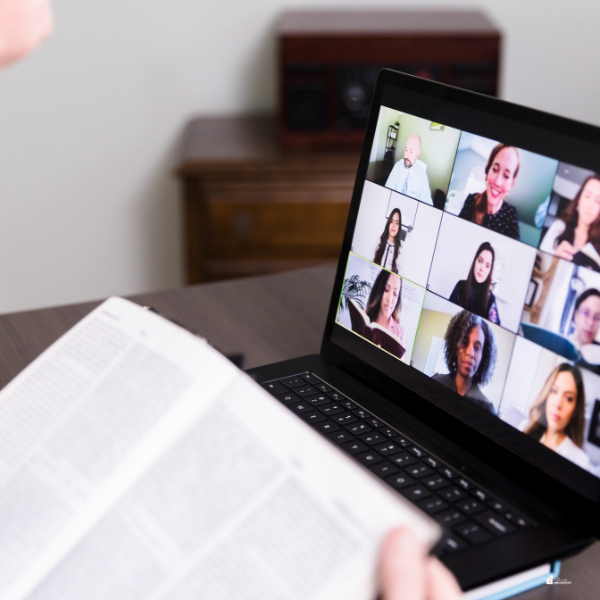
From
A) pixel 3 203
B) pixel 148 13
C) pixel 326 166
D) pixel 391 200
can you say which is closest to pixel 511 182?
pixel 391 200

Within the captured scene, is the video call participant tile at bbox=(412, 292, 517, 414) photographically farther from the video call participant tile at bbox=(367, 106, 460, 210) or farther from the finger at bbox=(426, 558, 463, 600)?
the finger at bbox=(426, 558, 463, 600)

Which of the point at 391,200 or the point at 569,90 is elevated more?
the point at 391,200

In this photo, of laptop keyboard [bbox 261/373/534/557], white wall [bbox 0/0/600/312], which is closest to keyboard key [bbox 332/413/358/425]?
laptop keyboard [bbox 261/373/534/557]

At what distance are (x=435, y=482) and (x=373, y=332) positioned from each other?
187 mm

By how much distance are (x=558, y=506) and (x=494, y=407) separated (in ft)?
0.29

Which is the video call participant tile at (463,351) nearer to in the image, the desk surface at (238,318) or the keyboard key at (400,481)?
the keyboard key at (400,481)

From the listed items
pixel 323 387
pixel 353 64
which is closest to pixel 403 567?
pixel 323 387

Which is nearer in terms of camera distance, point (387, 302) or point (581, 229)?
point (581, 229)

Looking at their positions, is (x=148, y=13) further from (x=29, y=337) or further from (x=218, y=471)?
(x=218, y=471)

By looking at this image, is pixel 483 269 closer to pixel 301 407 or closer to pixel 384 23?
pixel 301 407

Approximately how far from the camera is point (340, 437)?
0.63m

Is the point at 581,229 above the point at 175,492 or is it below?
above

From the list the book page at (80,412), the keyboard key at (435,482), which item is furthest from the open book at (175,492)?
the keyboard key at (435,482)

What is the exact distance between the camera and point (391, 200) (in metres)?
0.69
